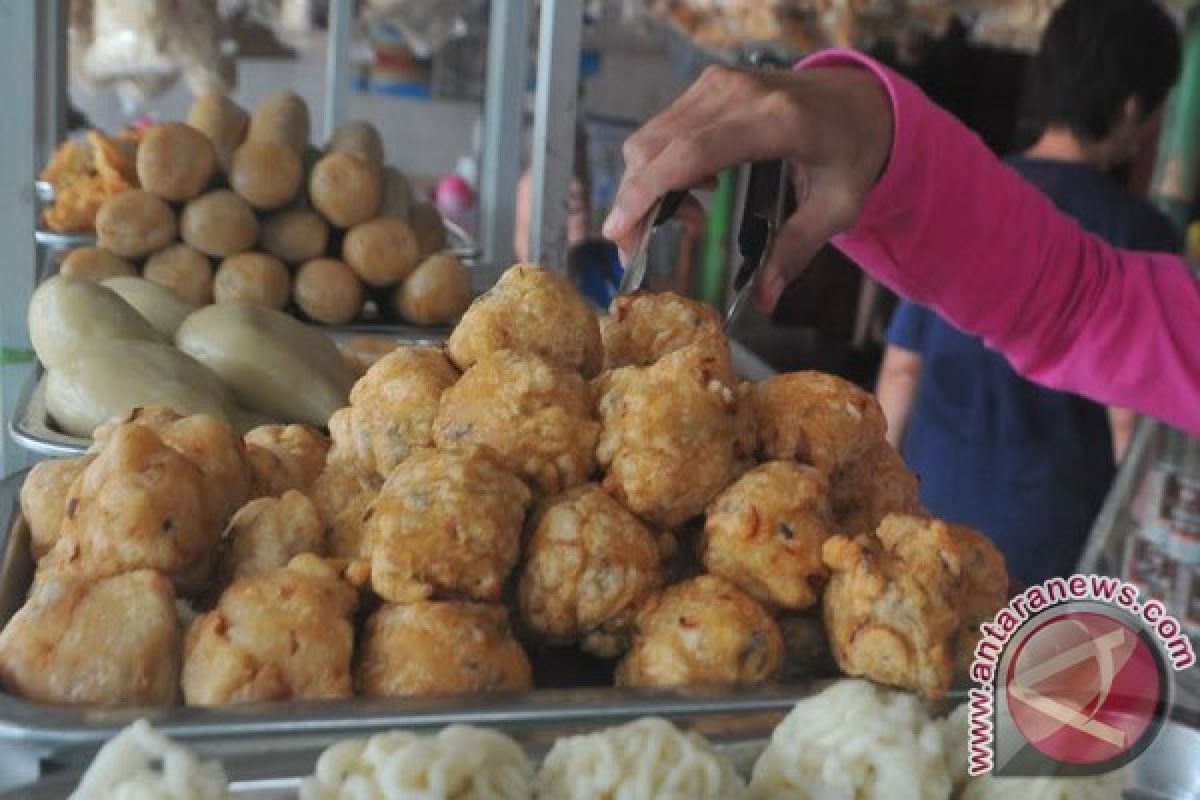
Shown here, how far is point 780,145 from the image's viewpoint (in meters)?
1.04

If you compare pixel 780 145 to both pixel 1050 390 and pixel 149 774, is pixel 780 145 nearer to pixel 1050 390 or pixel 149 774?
pixel 149 774

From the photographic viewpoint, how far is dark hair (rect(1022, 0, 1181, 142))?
2527 mm

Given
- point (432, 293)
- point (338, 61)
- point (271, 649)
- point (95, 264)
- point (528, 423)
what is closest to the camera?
point (271, 649)

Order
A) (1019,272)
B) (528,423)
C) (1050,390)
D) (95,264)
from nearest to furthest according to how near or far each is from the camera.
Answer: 1. (528,423)
2. (1019,272)
3. (95,264)
4. (1050,390)

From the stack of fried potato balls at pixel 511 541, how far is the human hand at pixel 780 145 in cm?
14

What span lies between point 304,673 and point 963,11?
8.79ft

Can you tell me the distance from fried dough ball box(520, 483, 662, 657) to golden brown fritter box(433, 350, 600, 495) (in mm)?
31

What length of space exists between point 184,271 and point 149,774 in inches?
52.2

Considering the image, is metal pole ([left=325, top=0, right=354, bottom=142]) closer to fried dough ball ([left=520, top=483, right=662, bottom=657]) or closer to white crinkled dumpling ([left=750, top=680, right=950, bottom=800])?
fried dough ball ([left=520, top=483, right=662, bottom=657])

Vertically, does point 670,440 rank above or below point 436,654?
above

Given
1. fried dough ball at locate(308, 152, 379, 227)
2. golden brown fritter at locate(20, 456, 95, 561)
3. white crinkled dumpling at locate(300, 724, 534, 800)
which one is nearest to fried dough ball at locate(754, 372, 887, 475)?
white crinkled dumpling at locate(300, 724, 534, 800)

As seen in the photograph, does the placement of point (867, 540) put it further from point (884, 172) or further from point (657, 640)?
point (884, 172)

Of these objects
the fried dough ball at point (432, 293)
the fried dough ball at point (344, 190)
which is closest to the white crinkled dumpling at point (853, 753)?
the fried dough ball at point (432, 293)

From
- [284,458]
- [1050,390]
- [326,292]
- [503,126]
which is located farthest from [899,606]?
[1050,390]
